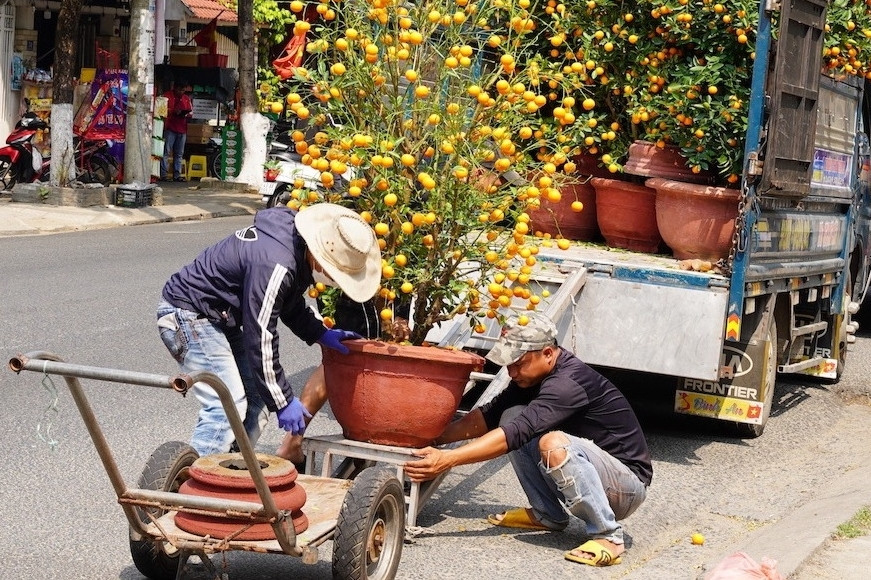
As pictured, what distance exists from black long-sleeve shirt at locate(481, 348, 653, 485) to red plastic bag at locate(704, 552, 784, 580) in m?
1.09

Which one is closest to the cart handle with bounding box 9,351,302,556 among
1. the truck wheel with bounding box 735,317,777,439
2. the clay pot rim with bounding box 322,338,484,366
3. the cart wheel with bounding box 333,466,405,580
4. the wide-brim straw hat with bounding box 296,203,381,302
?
the cart wheel with bounding box 333,466,405,580

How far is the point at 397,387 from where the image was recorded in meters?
5.33

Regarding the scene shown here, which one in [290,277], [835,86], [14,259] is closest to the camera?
[290,277]

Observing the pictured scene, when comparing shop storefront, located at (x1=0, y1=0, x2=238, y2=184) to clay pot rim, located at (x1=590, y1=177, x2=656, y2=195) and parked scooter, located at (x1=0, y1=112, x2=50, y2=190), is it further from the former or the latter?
clay pot rim, located at (x1=590, y1=177, x2=656, y2=195)

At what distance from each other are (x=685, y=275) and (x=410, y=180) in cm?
238

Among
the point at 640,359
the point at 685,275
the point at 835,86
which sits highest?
the point at 835,86

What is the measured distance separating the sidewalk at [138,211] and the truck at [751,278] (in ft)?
32.3

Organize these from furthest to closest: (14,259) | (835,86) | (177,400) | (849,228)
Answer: (14,259) < (849,228) < (835,86) < (177,400)

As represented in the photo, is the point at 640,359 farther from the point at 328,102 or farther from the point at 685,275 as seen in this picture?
the point at 328,102

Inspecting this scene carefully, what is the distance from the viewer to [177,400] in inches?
311

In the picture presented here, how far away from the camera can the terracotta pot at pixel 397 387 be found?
5.33 m

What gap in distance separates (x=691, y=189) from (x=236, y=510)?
429 cm

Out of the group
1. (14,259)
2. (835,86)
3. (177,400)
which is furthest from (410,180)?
(14,259)

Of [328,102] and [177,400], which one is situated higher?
[328,102]
